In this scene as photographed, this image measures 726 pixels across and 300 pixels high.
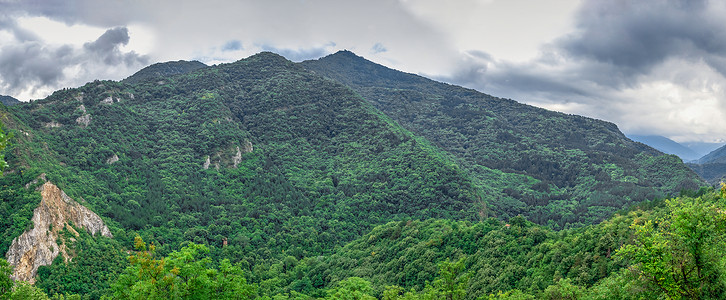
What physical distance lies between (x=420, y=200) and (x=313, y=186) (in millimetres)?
47366

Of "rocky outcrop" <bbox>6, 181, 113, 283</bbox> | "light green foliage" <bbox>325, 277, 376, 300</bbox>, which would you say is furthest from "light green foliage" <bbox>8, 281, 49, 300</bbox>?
"rocky outcrop" <bbox>6, 181, 113, 283</bbox>

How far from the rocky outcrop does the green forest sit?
129 centimetres

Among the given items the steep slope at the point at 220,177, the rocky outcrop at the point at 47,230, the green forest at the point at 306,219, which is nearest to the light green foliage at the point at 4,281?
the green forest at the point at 306,219

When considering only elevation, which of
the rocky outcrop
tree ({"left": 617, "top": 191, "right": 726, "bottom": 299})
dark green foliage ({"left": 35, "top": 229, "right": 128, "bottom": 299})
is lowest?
dark green foliage ({"left": 35, "top": 229, "right": 128, "bottom": 299})

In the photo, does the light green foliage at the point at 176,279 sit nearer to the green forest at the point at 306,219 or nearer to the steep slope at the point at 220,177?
the green forest at the point at 306,219

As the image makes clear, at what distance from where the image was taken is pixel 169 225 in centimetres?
11094

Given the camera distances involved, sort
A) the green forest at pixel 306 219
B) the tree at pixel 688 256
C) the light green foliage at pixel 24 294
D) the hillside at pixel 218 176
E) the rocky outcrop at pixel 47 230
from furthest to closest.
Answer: the hillside at pixel 218 176, the rocky outcrop at pixel 47 230, the green forest at pixel 306 219, the light green foliage at pixel 24 294, the tree at pixel 688 256

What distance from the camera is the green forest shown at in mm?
24516

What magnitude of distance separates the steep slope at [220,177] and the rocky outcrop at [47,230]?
10759 mm

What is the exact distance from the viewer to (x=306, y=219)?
137 metres

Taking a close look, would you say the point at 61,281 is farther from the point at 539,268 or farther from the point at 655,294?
the point at 655,294

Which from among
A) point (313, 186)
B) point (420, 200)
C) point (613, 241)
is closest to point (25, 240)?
point (613, 241)

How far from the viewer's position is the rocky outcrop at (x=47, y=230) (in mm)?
65438

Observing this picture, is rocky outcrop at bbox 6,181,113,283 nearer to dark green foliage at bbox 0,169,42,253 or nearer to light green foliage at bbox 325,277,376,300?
dark green foliage at bbox 0,169,42,253
